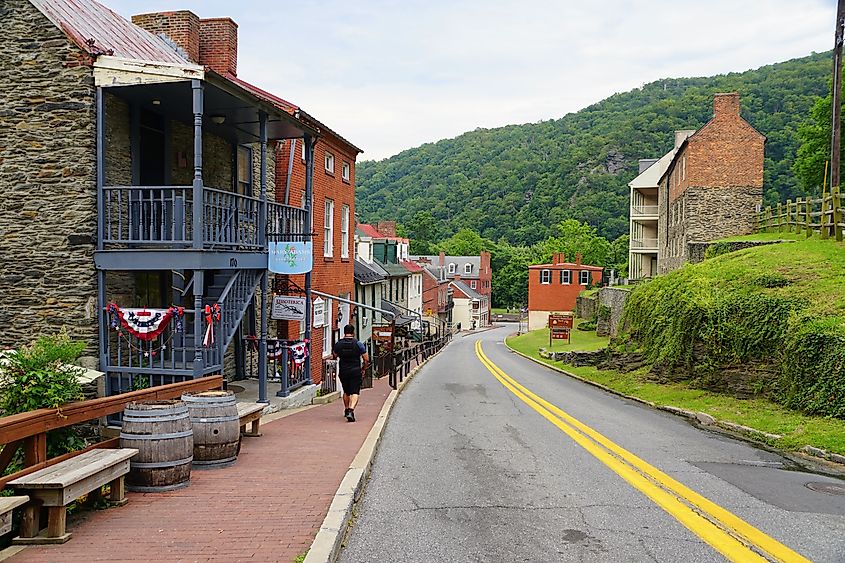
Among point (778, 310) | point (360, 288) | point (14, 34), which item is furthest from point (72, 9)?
point (360, 288)

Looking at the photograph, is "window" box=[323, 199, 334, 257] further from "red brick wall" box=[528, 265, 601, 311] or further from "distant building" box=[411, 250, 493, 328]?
"distant building" box=[411, 250, 493, 328]

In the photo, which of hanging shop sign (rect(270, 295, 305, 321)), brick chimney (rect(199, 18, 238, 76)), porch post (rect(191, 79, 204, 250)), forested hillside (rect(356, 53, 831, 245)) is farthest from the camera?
forested hillside (rect(356, 53, 831, 245))

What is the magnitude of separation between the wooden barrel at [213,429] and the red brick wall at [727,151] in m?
38.1

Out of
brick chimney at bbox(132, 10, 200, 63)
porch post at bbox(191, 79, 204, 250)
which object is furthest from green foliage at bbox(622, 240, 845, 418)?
brick chimney at bbox(132, 10, 200, 63)

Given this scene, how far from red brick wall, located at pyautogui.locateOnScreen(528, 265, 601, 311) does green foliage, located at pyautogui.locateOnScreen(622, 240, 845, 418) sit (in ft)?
159

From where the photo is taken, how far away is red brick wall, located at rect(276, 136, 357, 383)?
20312 millimetres

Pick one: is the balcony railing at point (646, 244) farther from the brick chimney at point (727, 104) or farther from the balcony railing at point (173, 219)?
the balcony railing at point (173, 219)

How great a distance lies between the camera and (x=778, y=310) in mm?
16094

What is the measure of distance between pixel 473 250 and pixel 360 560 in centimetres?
13203

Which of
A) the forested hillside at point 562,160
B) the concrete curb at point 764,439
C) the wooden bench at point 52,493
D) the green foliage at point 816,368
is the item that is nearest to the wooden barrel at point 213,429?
the wooden bench at point 52,493

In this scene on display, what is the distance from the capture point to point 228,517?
261 inches

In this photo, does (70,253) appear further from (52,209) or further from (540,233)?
(540,233)

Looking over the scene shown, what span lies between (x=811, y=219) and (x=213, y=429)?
26.7m

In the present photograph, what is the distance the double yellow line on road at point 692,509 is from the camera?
596 cm
